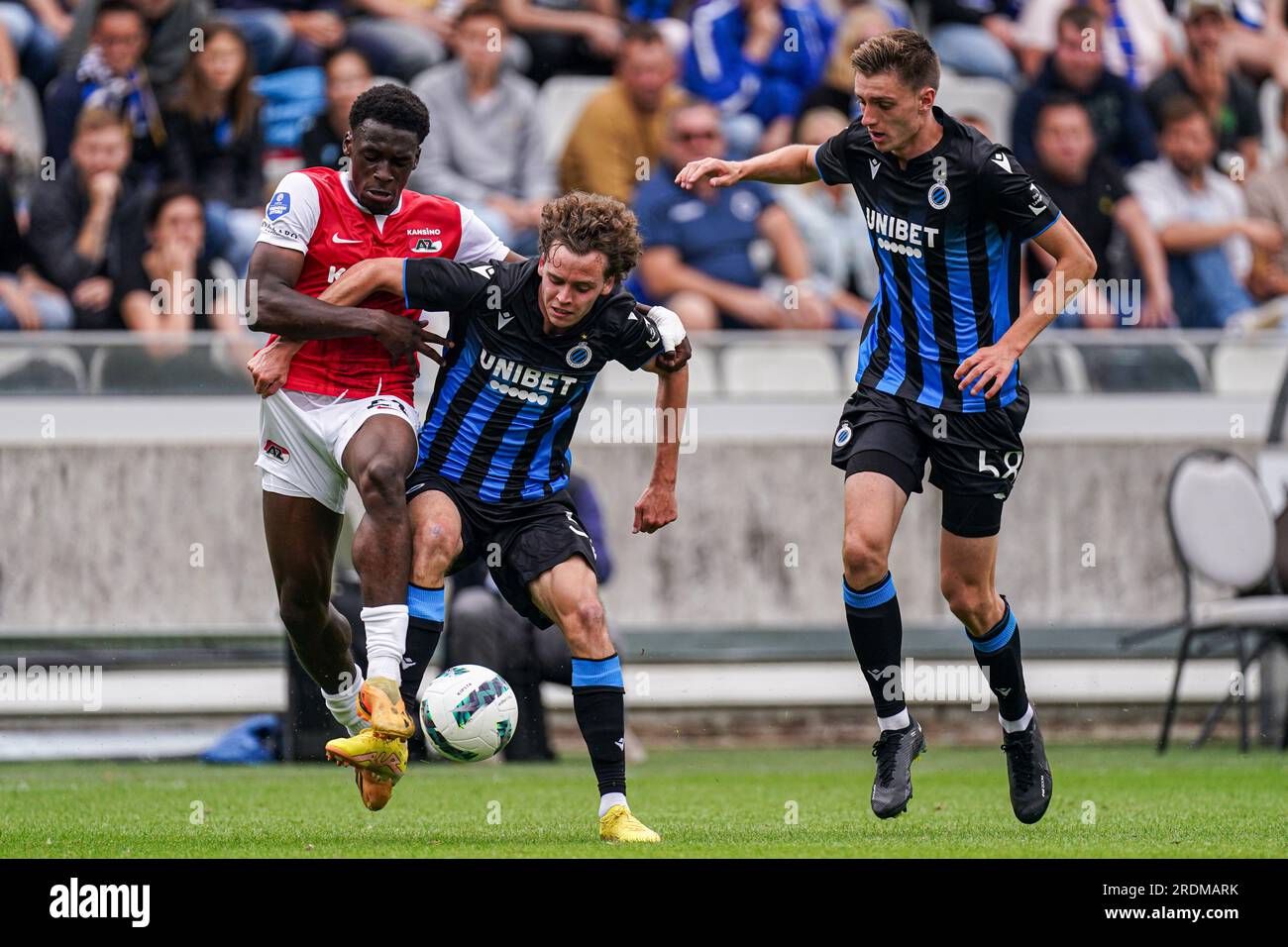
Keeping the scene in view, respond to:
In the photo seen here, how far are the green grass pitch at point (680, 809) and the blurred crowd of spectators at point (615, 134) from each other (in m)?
3.64

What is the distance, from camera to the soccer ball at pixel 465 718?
678cm

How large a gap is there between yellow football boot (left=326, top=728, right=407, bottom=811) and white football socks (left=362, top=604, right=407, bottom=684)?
0.25 meters

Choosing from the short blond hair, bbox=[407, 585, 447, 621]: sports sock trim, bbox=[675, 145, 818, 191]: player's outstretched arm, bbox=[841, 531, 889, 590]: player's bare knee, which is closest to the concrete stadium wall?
bbox=[675, 145, 818, 191]: player's outstretched arm

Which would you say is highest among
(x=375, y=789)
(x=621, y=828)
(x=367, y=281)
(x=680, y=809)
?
(x=367, y=281)

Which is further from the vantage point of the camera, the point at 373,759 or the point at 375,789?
the point at 375,789

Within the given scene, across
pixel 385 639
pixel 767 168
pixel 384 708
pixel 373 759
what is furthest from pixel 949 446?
pixel 373 759

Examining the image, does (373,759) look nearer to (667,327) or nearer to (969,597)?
(667,327)

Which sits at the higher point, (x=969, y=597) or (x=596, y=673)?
(x=969, y=597)

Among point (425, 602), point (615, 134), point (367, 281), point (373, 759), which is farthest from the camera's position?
point (615, 134)

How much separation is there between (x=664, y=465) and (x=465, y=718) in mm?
1252

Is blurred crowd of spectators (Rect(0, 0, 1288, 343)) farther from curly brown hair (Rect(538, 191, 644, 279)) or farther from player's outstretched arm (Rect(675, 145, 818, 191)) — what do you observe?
curly brown hair (Rect(538, 191, 644, 279))

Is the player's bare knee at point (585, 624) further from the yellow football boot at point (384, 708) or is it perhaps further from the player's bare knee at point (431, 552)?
the yellow football boot at point (384, 708)

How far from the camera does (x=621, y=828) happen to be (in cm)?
659
